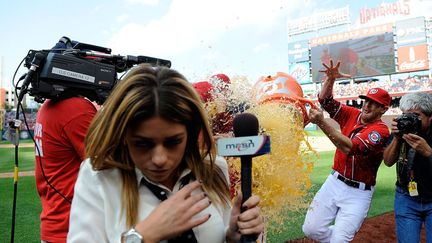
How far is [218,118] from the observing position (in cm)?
224

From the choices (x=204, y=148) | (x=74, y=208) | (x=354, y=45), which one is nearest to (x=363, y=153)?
(x=204, y=148)

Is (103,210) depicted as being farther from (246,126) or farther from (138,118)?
(246,126)

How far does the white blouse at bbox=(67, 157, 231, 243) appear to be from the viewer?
1.18 m

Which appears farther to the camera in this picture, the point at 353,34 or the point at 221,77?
the point at 353,34

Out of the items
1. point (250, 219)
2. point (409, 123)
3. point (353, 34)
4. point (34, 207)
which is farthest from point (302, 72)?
point (250, 219)

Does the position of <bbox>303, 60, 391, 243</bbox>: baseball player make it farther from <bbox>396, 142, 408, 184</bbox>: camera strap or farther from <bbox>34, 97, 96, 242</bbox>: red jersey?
<bbox>34, 97, 96, 242</bbox>: red jersey

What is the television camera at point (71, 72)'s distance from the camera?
1898 mm

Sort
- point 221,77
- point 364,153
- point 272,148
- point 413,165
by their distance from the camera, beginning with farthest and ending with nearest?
1. point 364,153
2. point 413,165
3. point 221,77
4. point 272,148

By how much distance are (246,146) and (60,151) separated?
120 cm

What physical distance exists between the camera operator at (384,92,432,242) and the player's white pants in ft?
1.15

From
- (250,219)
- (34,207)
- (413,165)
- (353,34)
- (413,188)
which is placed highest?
(353,34)

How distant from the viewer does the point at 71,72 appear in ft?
6.33

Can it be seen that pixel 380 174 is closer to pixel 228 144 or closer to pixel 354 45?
pixel 228 144

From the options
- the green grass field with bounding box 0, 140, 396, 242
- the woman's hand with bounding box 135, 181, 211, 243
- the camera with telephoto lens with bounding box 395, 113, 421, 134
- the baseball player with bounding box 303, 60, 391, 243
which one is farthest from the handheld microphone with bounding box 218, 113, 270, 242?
the camera with telephoto lens with bounding box 395, 113, 421, 134
